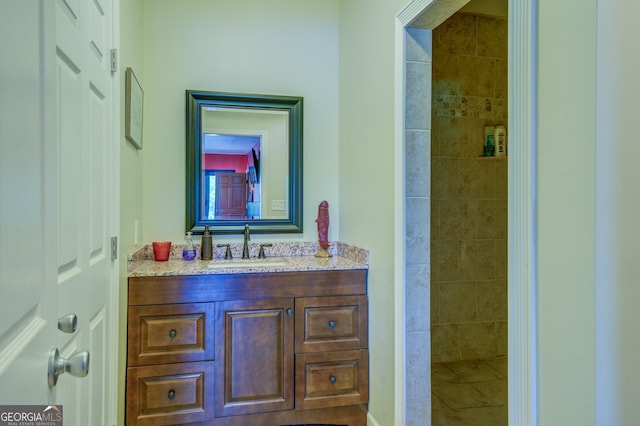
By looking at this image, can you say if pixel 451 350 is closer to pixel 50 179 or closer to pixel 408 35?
pixel 408 35

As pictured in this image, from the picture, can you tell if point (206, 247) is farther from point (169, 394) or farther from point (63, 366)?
point (63, 366)

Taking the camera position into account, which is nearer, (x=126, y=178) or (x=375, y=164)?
(x=126, y=178)

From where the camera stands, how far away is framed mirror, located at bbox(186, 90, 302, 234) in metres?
2.57

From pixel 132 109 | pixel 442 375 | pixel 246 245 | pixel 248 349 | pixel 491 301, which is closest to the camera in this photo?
pixel 132 109

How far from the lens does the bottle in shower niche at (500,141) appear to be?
3.10m

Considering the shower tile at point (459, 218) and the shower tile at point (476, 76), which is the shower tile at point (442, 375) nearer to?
the shower tile at point (459, 218)

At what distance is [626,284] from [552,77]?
514mm

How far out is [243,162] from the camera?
8.75 ft

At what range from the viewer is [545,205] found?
966 millimetres

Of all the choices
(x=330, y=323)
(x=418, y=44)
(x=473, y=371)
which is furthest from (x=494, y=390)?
(x=418, y=44)

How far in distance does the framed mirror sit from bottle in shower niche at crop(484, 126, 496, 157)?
5.20 feet

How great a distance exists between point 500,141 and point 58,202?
3.08 m

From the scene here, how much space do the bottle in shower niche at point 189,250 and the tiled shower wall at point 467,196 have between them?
1.85 metres

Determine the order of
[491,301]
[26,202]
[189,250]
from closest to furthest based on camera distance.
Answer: [26,202] < [189,250] < [491,301]
